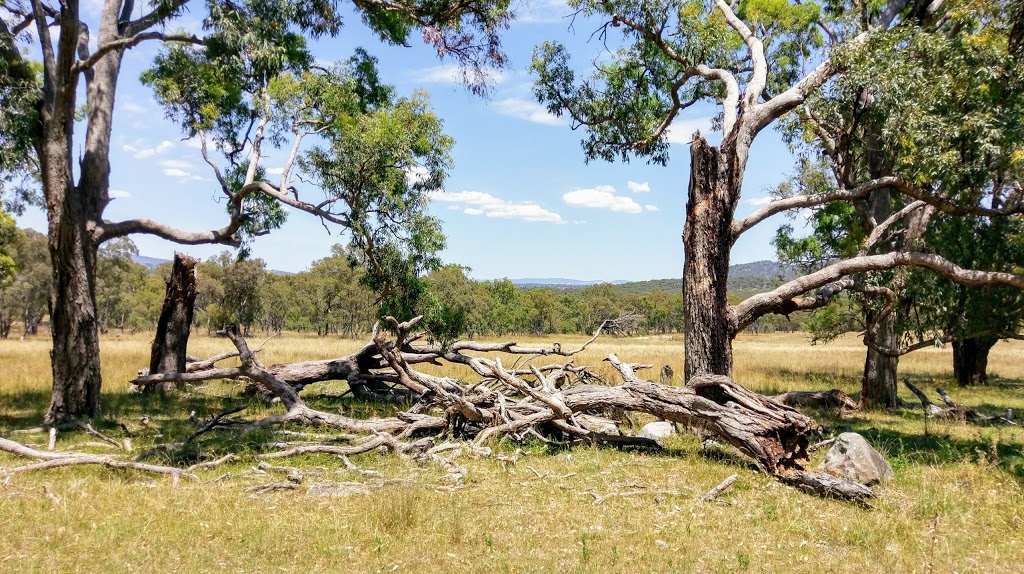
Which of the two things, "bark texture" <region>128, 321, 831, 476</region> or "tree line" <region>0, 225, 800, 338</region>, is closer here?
→ "bark texture" <region>128, 321, 831, 476</region>

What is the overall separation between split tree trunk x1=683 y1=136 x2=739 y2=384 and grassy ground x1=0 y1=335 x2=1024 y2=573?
1785 mm

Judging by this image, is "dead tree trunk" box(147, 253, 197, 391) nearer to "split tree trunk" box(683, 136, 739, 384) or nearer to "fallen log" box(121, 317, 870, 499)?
"fallen log" box(121, 317, 870, 499)

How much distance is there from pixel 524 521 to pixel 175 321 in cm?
1139

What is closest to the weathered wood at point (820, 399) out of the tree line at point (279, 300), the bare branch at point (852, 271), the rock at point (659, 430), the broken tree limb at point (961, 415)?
the broken tree limb at point (961, 415)

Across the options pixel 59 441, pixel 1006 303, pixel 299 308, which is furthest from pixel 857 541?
pixel 299 308

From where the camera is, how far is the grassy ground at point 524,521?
4680 mm

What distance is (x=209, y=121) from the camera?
535 inches

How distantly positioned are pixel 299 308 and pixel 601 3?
217 ft

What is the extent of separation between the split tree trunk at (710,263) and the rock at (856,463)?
238cm

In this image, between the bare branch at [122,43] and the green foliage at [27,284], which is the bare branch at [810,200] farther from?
the green foliage at [27,284]

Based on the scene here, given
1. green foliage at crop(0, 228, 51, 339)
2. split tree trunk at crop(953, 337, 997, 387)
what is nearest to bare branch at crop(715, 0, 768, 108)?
split tree trunk at crop(953, 337, 997, 387)

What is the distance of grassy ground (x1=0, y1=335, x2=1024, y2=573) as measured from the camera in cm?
468

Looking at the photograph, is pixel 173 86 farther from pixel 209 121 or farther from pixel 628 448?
pixel 628 448

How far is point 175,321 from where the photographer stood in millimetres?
13742
